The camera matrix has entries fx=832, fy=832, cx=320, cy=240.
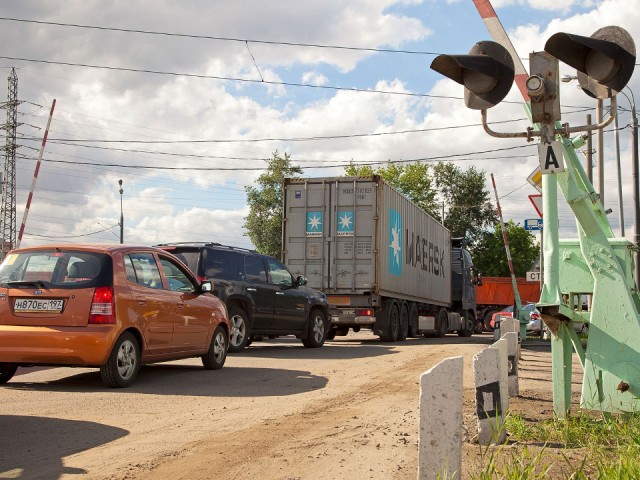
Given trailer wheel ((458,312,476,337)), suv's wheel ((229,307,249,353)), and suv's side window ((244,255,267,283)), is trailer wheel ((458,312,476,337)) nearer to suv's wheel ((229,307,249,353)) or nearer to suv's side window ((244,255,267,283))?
suv's side window ((244,255,267,283))

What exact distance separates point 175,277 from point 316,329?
7.18m

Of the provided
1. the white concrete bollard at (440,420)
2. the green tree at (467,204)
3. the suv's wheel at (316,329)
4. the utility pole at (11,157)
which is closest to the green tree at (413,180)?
the green tree at (467,204)

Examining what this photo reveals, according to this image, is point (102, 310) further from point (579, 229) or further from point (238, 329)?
point (238, 329)

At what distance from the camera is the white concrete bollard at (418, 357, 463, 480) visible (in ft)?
14.3

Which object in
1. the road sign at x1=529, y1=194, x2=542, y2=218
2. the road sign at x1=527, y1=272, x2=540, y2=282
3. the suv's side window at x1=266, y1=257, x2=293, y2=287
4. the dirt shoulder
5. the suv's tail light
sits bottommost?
the dirt shoulder

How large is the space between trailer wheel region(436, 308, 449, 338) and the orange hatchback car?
18.8m

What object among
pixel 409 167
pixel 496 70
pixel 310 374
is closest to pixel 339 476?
pixel 496 70

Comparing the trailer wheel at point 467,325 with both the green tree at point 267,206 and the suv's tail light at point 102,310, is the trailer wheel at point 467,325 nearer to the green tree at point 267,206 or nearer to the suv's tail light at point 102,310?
the suv's tail light at point 102,310

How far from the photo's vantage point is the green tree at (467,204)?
82500 mm

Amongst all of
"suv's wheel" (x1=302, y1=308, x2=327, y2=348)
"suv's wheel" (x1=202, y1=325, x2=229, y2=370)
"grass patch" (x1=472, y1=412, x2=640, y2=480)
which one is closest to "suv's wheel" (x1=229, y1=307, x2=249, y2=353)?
"suv's wheel" (x1=302, y1=308, x2=327, y2=348)

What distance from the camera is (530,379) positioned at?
37.2 ft

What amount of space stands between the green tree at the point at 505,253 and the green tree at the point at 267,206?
65.6 feet

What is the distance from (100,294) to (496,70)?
4.78 metres

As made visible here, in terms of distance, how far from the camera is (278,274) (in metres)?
16.1
